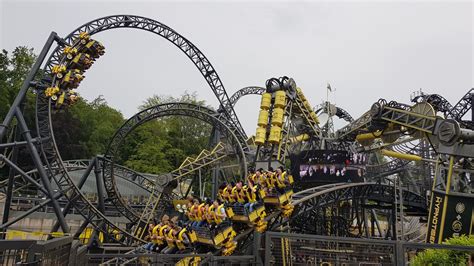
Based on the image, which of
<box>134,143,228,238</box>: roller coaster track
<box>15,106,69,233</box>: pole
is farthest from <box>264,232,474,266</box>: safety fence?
<box>134,143,228,238</box>: roller coaster track

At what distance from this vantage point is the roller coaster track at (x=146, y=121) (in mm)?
19531

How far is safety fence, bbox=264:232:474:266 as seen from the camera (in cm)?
556

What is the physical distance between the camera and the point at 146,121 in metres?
20.4

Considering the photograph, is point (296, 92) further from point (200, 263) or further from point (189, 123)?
point (189, 123)

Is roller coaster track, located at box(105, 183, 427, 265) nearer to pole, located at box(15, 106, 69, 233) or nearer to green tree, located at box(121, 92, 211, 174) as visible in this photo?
pole, located at box(15, 106, 69, 233)

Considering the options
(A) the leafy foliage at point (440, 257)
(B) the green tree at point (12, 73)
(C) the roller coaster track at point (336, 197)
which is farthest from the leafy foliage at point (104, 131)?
(A) the leafy foliage at point (440, 257)

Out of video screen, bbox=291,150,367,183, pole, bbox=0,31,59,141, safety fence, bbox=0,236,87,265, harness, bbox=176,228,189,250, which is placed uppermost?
pole, bbox=0,31,59,141

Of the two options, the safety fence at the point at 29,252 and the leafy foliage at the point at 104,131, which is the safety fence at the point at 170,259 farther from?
the leafy foliage at the point at 104,131

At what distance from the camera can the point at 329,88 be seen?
30.0m

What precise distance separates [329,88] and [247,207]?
789 inches

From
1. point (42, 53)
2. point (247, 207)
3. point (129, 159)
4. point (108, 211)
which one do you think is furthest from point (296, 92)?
point (129, 159)

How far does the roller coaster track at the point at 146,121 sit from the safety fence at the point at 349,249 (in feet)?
37.0

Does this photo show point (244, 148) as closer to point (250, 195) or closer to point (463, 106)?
point (250, 195)

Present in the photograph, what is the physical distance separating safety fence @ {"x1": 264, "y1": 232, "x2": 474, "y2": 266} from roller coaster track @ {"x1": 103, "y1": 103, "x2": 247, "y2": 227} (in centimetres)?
1127
